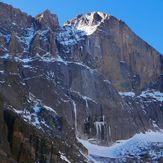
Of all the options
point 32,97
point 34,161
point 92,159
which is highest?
point 32,97

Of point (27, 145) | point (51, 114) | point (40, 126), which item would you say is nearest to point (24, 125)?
point (27, 145)

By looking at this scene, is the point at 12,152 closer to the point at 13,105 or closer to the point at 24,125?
the point at 24,125

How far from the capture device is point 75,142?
619ft

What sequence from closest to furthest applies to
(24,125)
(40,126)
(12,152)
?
(12,152) < (24,125) < (40,126)

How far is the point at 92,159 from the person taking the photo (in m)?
192

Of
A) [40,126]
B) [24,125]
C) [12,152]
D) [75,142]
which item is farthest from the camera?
[75,142]

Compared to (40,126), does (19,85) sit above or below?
above

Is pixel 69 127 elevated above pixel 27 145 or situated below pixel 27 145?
above

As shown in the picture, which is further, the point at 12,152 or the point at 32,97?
the point at 32,97

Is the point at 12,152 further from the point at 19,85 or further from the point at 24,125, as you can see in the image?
the point at 19,85

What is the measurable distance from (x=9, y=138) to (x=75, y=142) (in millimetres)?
59743

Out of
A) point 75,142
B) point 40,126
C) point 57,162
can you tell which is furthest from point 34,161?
point 75,142

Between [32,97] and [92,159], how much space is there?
22.2m

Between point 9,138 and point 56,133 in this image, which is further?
point 56,133
